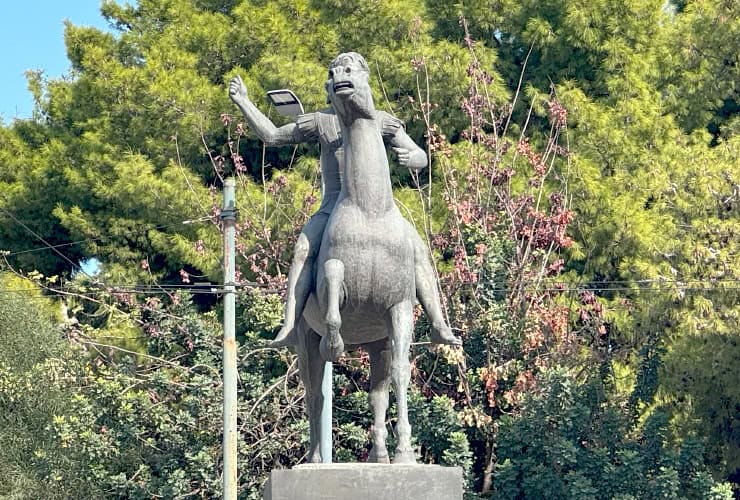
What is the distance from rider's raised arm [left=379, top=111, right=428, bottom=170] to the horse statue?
205 millimetres

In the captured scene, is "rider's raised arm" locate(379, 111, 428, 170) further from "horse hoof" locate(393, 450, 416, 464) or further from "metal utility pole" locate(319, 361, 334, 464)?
"horse hoof" locate(393, 450, 416, 464)

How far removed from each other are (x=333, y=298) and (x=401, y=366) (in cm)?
66

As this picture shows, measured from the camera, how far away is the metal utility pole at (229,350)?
1645cm

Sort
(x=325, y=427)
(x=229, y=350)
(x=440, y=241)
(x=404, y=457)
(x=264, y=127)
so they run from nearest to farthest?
(x=404, y=457) < (x=264, y=127) < (x=325, y=427) < (x=229, y=350) < (x=440, y=241)

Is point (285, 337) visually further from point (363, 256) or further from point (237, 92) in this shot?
point (237, 92)

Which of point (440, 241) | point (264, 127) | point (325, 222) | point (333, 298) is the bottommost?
point (333, 298)

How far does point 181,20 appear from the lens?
30.1 m

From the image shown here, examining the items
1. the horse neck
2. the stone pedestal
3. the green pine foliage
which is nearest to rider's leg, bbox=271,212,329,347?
the horse neck

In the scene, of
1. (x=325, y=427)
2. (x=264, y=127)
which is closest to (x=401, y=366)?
(x=264, y=127)

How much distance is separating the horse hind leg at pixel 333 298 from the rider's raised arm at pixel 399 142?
1023 mm

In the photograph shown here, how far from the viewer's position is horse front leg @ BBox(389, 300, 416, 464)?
10.9 m

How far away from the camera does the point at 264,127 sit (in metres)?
12.0

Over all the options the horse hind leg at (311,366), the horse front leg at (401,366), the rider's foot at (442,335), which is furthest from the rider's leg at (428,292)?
the horse hind leg at (311,366)

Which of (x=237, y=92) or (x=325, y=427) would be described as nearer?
(x=237, y=92)
